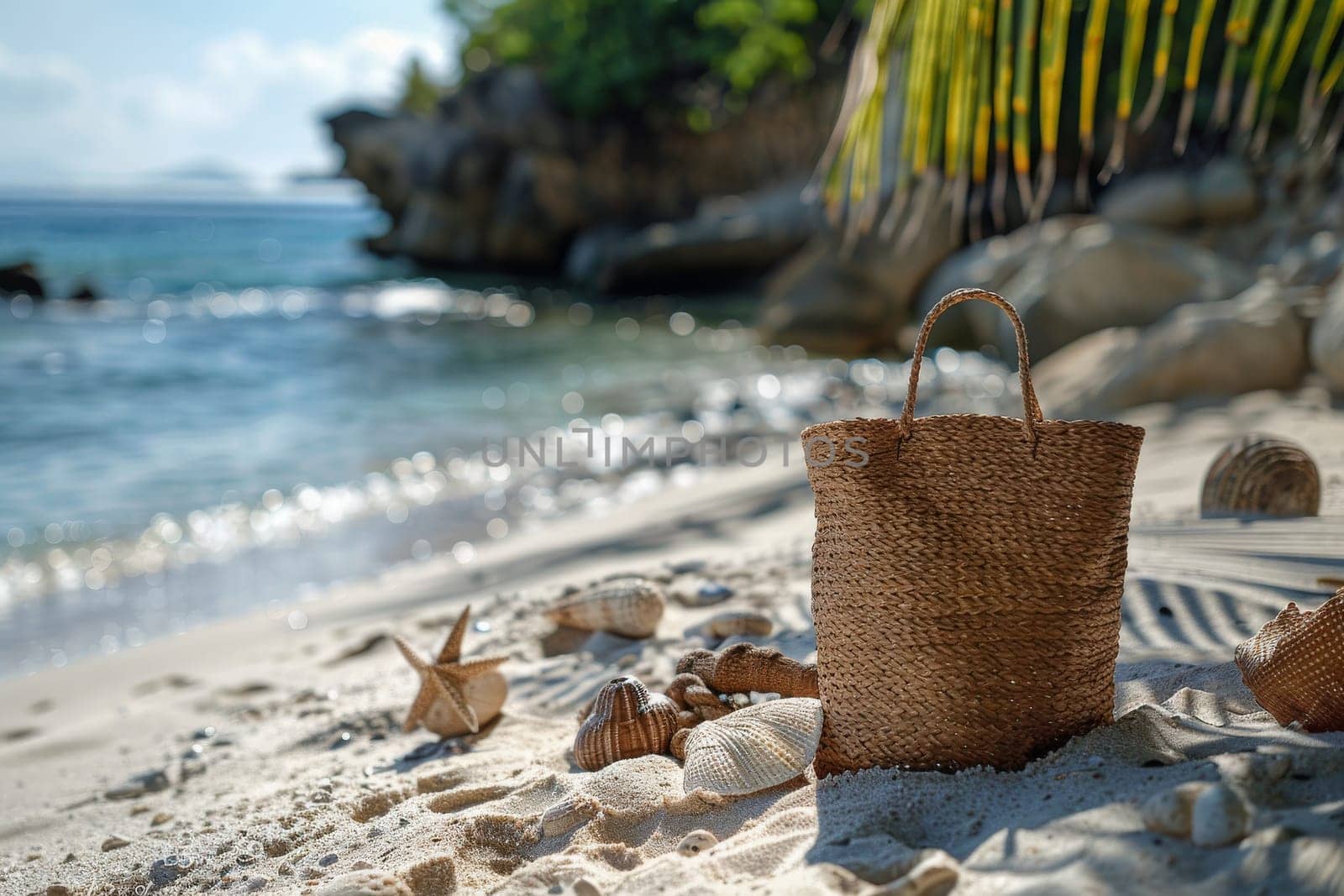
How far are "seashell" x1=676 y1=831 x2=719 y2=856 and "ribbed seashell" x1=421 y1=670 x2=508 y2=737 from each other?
101cm

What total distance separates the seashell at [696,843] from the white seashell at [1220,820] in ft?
2.65

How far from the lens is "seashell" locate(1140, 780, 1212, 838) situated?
56.5 inches

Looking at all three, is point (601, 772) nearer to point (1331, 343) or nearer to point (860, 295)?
point (1331, 343)

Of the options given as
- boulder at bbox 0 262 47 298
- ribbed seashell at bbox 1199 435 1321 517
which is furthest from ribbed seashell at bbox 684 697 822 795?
boulder at bbox 0 262 47 298

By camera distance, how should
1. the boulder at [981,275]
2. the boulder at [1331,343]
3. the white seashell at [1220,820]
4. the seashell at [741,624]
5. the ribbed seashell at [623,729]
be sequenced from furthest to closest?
1. the boulder at [981,275]
2. the boulder at [1331,343]
3. the seashell at [741,624]
4. the ribbed seashell at [623,729]
5. the white seashell at [1220,820]

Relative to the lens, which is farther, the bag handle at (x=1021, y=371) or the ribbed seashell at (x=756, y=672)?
the ribbed seashell at (x=756, y=672)

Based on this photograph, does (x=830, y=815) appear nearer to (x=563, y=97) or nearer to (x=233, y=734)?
(x=233, y=734)

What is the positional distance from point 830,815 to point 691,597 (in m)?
1.78

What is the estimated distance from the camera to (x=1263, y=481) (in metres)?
3.34

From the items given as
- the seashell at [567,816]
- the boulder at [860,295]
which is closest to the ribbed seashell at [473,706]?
the seashell at [567,816]

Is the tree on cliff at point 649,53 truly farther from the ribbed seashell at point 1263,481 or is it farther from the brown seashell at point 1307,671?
the brown seashell at point 1307,671

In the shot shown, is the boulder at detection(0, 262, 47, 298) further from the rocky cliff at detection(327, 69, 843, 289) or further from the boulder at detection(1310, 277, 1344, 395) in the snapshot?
the boulder at detection(1310, 277, 1344, 395)

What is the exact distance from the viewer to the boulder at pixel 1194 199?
1170cm

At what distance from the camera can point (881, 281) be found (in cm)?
1140
